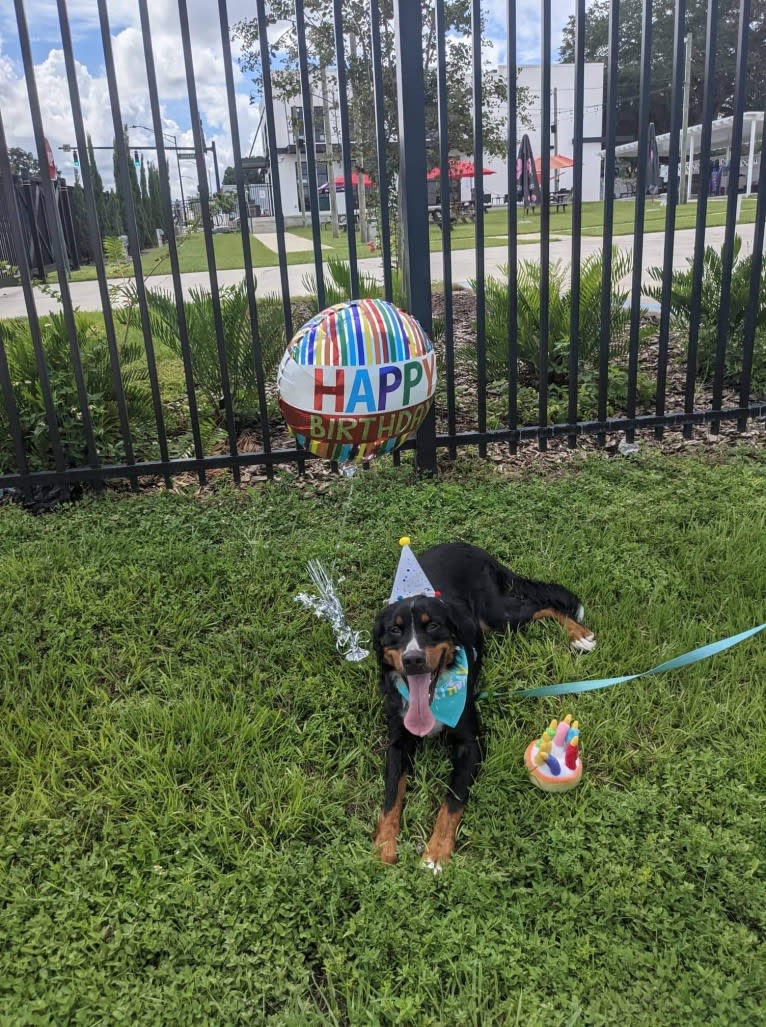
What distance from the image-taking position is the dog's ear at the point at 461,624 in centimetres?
243

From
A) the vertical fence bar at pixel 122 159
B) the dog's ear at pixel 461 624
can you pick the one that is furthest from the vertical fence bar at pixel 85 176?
the dog's ear at pixel 461 624

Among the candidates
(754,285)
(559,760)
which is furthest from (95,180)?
(559,760)

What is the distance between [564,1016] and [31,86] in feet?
14.3

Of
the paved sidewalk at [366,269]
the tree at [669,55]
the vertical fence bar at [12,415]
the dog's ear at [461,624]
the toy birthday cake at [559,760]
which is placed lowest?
the toy birthday cake at [559,760]

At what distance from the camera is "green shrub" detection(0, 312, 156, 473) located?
4.50 meters

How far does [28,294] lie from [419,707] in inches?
120

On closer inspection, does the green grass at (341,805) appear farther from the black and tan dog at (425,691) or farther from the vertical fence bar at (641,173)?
the vertical fence bar at (641,173)

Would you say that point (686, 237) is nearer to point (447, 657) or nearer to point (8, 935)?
point (447, 657)

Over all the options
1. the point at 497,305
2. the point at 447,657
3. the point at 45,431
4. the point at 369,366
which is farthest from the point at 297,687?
the point at 497,305

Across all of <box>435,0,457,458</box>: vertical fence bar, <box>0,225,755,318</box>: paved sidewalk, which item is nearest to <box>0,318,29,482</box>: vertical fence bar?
<box>435,0,457,458</box>: vertical fence bar

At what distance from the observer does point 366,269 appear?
10.0 metres

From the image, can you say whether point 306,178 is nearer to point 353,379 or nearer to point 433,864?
point 353,379

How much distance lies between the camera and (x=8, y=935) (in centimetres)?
194

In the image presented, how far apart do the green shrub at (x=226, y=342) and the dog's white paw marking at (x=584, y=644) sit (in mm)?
2867
